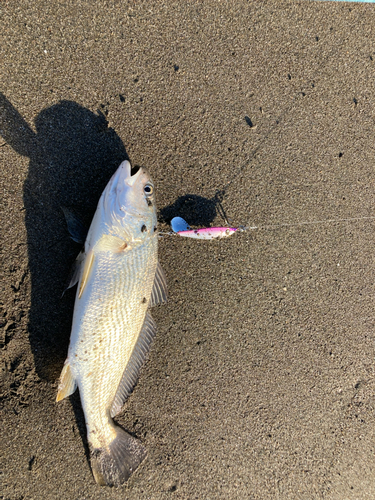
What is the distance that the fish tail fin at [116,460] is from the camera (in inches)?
84.5

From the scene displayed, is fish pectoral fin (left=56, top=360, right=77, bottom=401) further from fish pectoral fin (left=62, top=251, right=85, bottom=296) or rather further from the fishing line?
the fishing line

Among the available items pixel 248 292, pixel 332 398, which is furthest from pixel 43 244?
pixel 332 398

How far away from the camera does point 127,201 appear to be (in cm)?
197

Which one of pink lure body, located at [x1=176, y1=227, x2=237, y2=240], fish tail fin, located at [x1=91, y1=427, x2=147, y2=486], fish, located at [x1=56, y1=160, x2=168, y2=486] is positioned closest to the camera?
fish, located at [x1=56, y1=160, x2=168, y2=486]

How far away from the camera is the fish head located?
6.45 feet

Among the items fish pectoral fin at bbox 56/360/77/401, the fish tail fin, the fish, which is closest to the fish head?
the fish

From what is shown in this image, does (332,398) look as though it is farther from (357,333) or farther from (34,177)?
(34,177)

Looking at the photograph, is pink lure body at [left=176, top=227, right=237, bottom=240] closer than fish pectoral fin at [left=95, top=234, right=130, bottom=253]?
No

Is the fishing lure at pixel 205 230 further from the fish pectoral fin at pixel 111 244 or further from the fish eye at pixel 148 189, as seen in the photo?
the fish pectoral fin at pixel 111 244

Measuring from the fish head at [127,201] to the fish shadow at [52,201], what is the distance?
1.27 feet

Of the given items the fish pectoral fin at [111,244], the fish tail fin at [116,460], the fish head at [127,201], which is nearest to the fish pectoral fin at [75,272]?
the fish pectoral fin at [111,244]

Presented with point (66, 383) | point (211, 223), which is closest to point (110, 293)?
point (66, 383)

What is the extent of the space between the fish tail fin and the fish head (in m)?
1.59

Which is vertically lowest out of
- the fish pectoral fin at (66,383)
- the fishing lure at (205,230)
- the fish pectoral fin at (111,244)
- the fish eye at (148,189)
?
the fish pectoral fin at (66,383)
